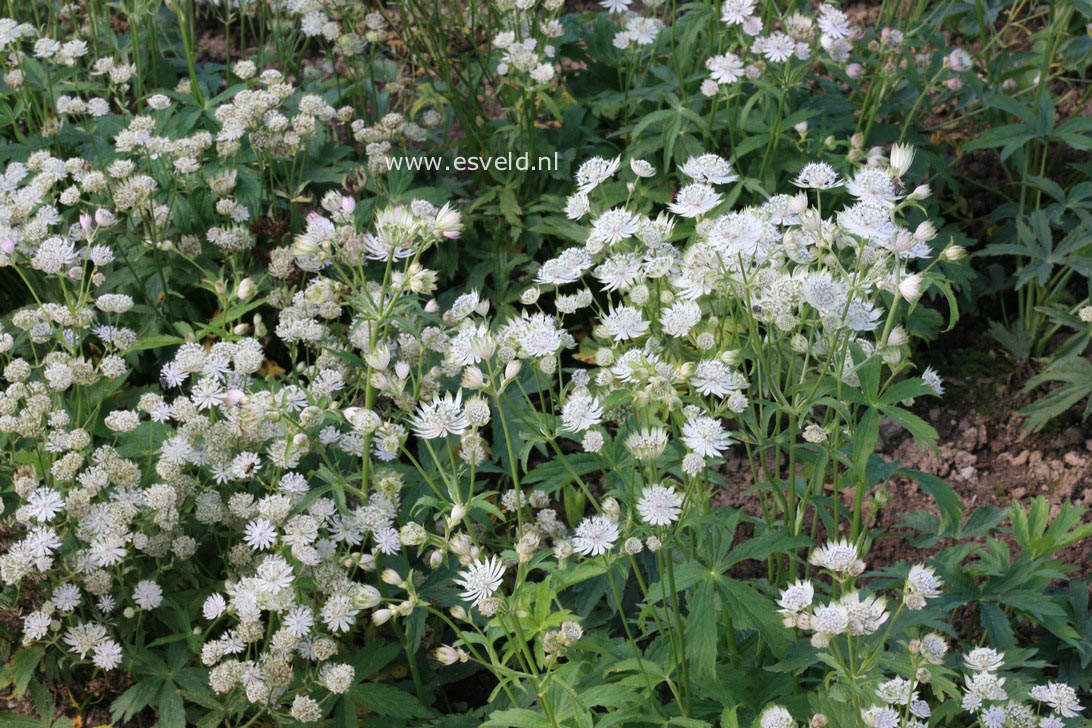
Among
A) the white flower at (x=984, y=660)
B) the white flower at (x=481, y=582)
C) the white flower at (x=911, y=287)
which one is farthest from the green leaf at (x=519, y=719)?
the white flower at (x=911, y=287)

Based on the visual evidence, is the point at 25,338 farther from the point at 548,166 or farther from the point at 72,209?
the point at 548,166

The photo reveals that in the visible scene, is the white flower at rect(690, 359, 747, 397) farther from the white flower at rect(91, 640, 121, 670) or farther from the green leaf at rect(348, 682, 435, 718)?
the white flower at rect(91, 640, 121, 670)

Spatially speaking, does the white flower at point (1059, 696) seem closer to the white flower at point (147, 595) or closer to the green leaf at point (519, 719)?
the green leaf at point (519, 719)

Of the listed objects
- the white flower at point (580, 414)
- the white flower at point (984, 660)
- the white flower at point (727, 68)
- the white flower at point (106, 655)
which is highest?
the white flower at point (727, 68)

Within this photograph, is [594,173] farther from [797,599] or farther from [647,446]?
[797,599]

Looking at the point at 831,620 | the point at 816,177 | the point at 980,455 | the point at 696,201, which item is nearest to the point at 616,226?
the point at 696,201

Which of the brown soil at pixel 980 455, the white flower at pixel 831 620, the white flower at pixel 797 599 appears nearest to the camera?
the white flower at pixel 831 620

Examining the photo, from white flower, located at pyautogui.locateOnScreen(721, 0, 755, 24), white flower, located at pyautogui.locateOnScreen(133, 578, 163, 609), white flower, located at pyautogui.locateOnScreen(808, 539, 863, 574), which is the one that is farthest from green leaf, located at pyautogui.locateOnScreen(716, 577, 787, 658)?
white flower, located at pyautogui.locateOnScreen(721, 0, 755, 24)

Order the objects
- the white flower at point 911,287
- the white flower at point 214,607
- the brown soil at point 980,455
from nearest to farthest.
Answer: the white flower at point 911,287 < the white flower at point 214,607 < the brown soil at point 980,455

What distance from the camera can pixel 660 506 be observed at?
78.4 inches

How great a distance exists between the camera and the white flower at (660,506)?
1.99 m

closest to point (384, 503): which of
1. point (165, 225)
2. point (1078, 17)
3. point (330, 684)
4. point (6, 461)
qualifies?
point (330, 684)

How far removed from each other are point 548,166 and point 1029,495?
1878 mm

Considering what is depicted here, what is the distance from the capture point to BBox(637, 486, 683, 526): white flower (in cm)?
199
